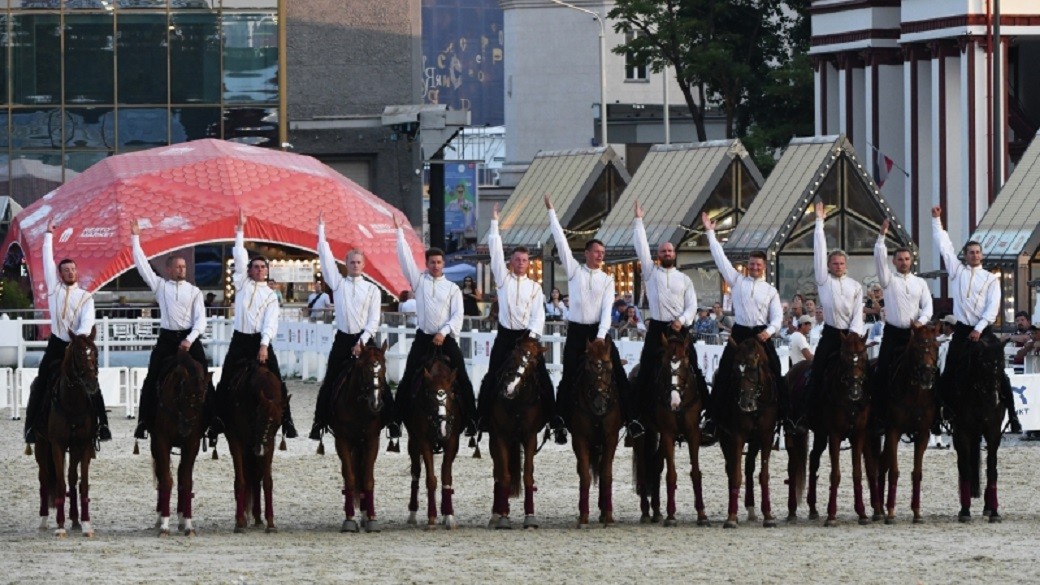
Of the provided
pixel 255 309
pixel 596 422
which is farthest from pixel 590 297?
Result: pixel 255 309

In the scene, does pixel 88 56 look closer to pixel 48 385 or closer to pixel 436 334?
pixel 48 385

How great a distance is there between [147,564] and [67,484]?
4476mm

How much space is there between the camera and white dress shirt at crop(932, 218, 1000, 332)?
947 inches

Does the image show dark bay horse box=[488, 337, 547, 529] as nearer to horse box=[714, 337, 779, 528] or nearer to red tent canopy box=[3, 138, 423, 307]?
horse box=[714, 337, 779, 528]

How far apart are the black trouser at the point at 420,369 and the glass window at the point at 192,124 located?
47.7 metres

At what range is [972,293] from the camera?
79.1 ft

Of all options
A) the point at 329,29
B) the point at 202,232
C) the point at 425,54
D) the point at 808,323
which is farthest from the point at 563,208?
the point at 425,54

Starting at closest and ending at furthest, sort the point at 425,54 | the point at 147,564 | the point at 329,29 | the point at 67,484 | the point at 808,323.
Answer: the point at 147,564, the point at 67,484, the point at 808,323, the point at 329,29, the point at 425,54

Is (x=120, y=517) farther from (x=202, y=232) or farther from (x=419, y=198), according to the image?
(x=419, y=198)

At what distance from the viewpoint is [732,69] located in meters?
75.4

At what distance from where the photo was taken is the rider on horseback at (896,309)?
78.5 ft

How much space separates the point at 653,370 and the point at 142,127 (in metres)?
48.5

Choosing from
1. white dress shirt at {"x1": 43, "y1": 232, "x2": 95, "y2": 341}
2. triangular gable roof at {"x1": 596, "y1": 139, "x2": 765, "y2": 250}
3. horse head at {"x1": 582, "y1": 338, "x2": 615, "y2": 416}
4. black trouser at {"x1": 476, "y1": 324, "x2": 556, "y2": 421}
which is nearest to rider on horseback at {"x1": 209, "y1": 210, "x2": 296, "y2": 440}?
white dress shirt at {"x1": 43, "y1": 232, "x2": 95, "y2": 341}

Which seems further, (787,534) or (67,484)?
(67,484)
